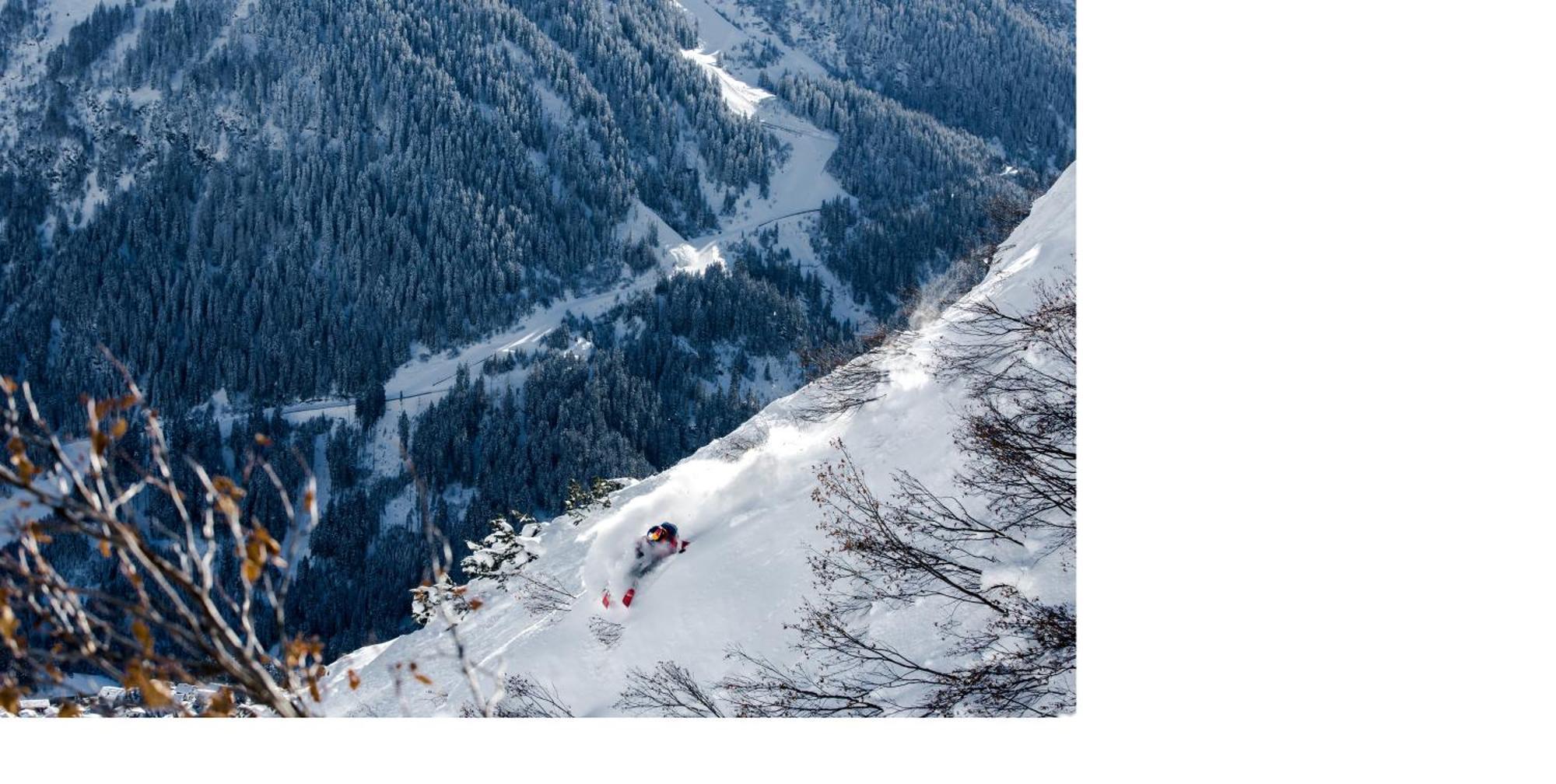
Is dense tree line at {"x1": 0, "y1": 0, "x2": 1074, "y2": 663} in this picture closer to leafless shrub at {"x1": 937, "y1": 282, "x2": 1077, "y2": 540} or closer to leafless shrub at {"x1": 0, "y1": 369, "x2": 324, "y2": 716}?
leafless shrub at {"x1": 937, "y1": 282, "x2": 1077, "y2": 540}

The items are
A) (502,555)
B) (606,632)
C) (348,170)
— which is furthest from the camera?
(348,170)

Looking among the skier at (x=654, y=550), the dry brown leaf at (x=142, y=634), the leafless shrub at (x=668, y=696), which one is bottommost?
the skier at (x=654, y=550)

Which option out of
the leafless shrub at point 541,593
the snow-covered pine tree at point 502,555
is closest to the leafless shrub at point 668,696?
the leafless shrub at point 541,593

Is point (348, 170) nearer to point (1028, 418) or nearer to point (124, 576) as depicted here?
point (1028, 418)

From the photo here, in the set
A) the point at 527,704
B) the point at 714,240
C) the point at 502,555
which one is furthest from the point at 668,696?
the point at 714,240

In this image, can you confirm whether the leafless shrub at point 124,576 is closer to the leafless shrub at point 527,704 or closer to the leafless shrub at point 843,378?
the leafless shrub at point 527,704
